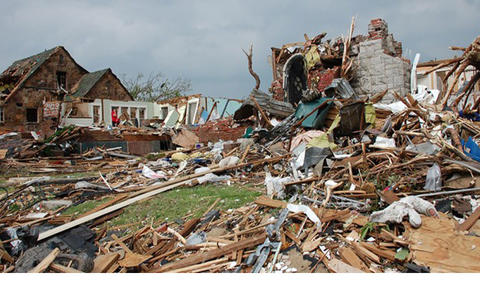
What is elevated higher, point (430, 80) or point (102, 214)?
point (430, 80)

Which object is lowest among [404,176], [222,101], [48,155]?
[48,155]

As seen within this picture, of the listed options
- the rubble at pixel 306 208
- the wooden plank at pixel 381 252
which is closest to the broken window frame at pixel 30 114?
the rubble at pixel 306 208

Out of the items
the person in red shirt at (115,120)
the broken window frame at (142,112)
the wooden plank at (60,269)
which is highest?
the broken window frame at (142,112)

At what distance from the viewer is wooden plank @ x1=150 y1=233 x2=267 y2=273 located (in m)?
3.81

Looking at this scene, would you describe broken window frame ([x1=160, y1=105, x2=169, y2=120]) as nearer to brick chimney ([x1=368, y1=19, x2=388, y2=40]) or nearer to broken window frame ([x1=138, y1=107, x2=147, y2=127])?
broken window frame ([x1=138, y1=107, x2=147, y2=127])

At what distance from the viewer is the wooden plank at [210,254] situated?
3.81 metres

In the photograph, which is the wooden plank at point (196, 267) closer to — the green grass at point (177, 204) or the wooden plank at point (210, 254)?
the wooden plank at point (210, 254)

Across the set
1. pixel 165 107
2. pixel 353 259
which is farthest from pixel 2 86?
pixel 353 259

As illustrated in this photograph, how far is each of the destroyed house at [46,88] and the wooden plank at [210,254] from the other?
20.8 metres
